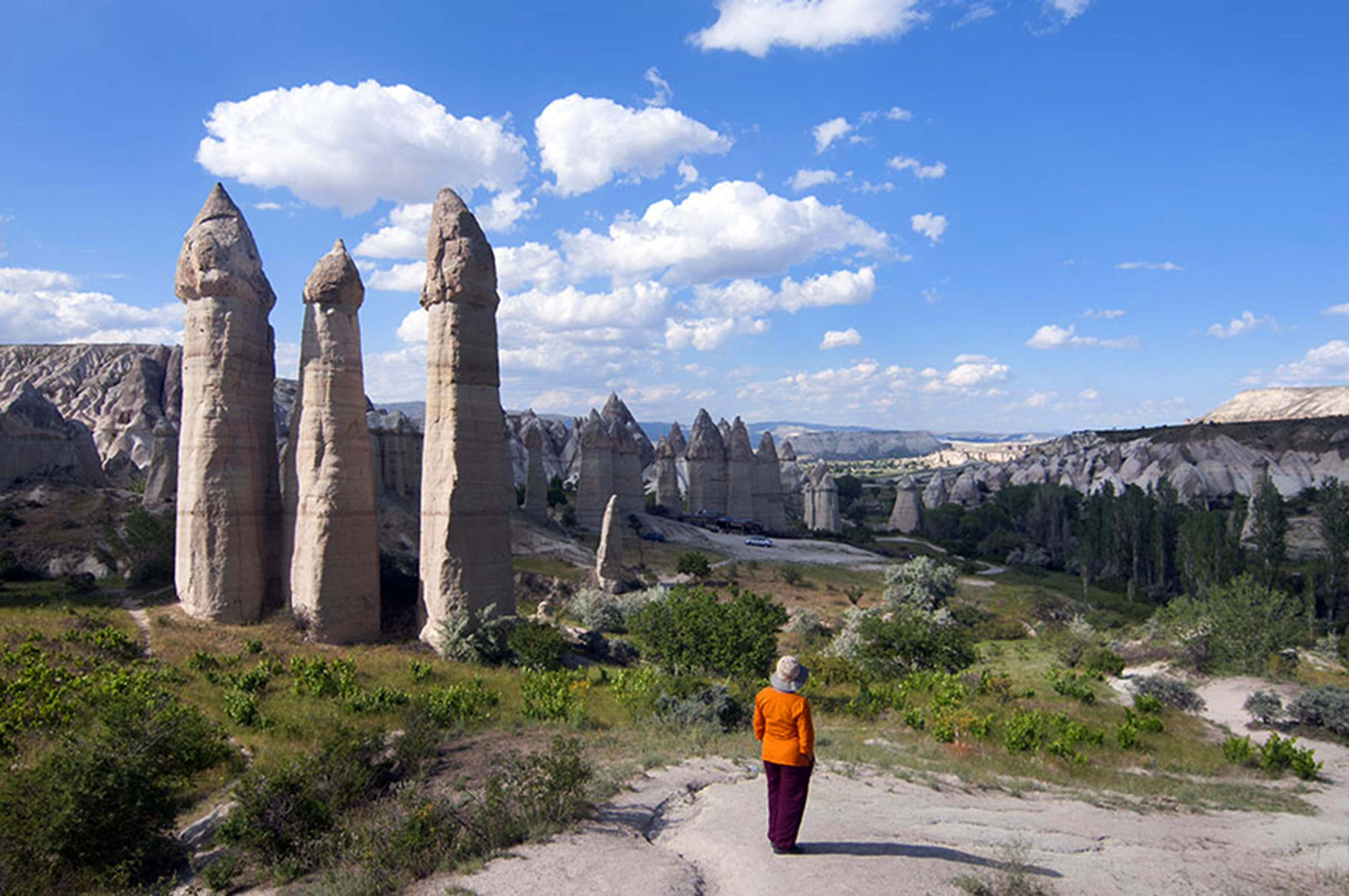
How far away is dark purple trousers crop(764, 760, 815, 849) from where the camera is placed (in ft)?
20.6

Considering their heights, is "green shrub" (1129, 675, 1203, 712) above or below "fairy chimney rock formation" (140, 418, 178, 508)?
below

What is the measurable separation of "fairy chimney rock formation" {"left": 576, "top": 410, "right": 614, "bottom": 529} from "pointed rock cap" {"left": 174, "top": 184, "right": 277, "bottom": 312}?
26.6 m

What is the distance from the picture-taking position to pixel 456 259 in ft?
64.1

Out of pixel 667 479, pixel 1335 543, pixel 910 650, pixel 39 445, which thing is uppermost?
pixel 39 445

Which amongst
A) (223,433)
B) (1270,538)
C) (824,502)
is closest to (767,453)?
(824,502)

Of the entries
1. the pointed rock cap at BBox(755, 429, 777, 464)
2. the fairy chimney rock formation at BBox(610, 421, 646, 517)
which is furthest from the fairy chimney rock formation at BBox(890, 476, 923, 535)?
the fairy chimney rock formation at BBox(610, 421, 646, 517)

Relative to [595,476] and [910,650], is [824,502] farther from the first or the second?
[910,650]

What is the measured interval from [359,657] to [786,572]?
2406 centimetres

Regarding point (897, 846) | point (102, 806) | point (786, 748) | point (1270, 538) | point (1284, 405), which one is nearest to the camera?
point (786, 748)

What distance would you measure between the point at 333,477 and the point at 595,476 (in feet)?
91.0

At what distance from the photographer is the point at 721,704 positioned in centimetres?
1296

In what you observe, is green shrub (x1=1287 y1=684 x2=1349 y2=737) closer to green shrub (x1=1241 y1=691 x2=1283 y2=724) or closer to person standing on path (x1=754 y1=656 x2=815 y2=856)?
green shrub (x1=1241 y1=691 x2=1283 y2=724)

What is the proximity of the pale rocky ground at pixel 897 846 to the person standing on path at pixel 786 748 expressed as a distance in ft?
1.02

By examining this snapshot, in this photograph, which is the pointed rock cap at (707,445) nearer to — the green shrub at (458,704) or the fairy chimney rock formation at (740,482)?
the fairy chimney rock formation at (740,482)
